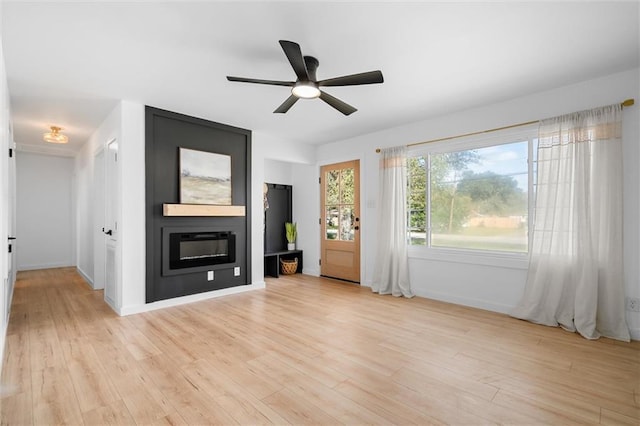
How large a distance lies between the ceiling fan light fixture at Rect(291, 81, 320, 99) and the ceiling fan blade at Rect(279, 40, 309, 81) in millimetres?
65

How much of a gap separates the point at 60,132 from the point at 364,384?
19.0 ft

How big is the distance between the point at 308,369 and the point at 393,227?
2.80 metres

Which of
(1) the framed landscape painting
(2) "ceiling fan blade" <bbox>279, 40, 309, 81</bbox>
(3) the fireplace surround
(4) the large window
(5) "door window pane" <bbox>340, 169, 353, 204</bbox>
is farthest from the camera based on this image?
(5) "door window pane" <bbox>340, 169, 353, 204</bbox>

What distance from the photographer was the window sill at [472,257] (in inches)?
143

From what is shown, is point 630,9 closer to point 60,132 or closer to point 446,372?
point 446,372

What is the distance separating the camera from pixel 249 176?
4941 mm

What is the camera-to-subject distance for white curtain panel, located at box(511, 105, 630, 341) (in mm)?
2975

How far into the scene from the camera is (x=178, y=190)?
4.13 m

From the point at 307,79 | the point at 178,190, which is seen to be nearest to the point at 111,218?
the point at 178,190

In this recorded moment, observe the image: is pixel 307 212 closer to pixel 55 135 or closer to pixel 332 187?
pixel 332 187

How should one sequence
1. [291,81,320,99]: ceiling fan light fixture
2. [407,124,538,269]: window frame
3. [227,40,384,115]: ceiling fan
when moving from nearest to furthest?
[227,40,384,115]: ceiling fan < [291,81,320,99]: ceiling fan light fixture < [407,124,538,269]: window frame

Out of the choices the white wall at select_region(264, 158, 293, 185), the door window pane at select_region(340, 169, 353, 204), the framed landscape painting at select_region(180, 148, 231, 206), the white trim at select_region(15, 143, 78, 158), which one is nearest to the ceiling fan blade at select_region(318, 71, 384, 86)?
the framed landscape painting at select_region(180, 148, 231, 206)

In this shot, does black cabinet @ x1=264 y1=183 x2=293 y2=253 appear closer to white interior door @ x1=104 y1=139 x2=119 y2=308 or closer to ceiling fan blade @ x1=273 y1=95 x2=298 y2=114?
white interior door @ x1=104 y1=139 x2=119 y2=308

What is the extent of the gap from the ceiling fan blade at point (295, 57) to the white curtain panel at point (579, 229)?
2778 millimetres
